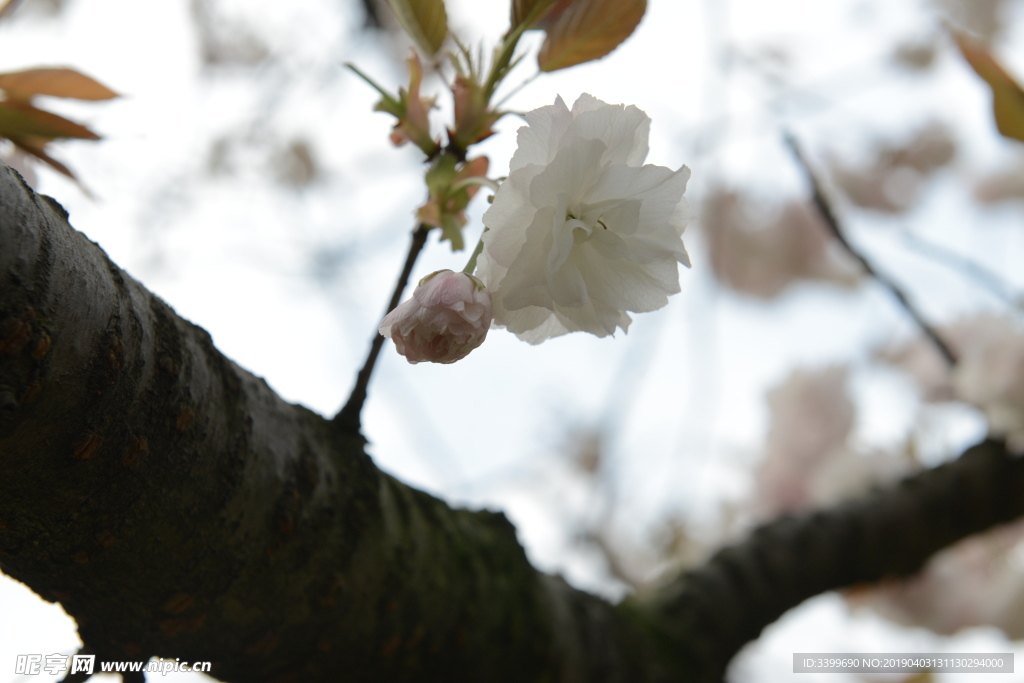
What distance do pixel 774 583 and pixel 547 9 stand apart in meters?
0.88

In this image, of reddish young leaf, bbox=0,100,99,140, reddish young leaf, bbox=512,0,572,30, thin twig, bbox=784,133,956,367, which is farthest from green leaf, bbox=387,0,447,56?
thin twig, bbox=784,133,956,367

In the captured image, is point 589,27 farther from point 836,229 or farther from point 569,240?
point 836,229

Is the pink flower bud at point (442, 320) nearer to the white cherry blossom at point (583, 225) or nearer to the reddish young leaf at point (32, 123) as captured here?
the white cherry blossom at point (583, 225)

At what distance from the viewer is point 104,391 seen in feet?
0.99

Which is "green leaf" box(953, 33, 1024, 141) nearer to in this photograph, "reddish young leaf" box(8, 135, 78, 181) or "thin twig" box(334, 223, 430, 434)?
"thin twig" box(334, 223, 430, 434)

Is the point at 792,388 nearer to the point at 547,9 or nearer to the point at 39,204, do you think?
the point at 547,9

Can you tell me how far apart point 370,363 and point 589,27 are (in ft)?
0.93

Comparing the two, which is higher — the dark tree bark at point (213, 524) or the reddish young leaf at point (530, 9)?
the reddish young leaf at point (530, 9)

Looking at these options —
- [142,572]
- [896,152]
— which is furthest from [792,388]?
[142,572]

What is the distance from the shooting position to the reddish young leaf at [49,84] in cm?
49

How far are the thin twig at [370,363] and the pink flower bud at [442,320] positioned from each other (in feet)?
0.28

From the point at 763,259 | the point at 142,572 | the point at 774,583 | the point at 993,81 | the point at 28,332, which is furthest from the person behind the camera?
the point at 763,259

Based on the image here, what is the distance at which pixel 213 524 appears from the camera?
0.38 m

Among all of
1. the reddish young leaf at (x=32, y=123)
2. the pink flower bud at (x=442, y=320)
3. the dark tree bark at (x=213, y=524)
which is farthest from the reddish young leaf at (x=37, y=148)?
the pink flower bud at (x=442, y=320)
